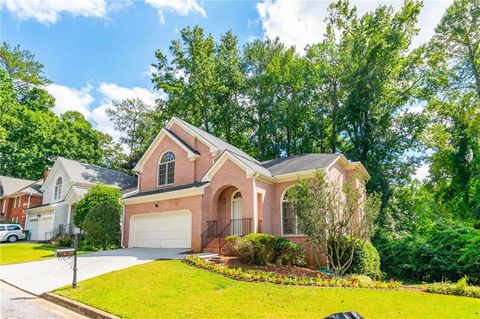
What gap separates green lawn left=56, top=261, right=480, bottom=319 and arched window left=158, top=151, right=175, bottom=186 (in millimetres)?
11351

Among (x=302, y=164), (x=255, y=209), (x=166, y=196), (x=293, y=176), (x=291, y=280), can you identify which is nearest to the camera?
(x=291, y=280)

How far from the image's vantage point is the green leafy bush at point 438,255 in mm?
14664

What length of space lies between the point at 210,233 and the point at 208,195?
2039 mm

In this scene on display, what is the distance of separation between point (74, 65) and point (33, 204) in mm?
22974

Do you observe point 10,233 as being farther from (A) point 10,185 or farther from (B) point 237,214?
(B) point 237,214

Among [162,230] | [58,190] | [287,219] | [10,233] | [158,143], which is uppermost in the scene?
[158,143]

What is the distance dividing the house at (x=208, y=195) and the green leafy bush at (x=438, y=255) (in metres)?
4.86

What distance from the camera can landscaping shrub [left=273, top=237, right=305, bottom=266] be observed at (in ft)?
44.9

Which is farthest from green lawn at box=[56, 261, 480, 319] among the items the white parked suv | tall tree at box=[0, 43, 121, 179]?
tall tree at box=[0, 43, 121, 179]

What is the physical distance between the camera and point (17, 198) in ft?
117

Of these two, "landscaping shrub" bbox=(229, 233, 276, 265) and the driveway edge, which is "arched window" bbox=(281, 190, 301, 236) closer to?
"landscaping shrub" bbox=(229, 233, 276, 265)

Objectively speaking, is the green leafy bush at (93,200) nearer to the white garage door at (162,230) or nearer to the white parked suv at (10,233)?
the white garage door at (162,230)

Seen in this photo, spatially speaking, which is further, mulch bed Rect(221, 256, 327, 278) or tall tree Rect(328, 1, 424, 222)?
tall tree Rect(328, 1, 424, 222)

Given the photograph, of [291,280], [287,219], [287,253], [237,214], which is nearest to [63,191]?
[237,214]
